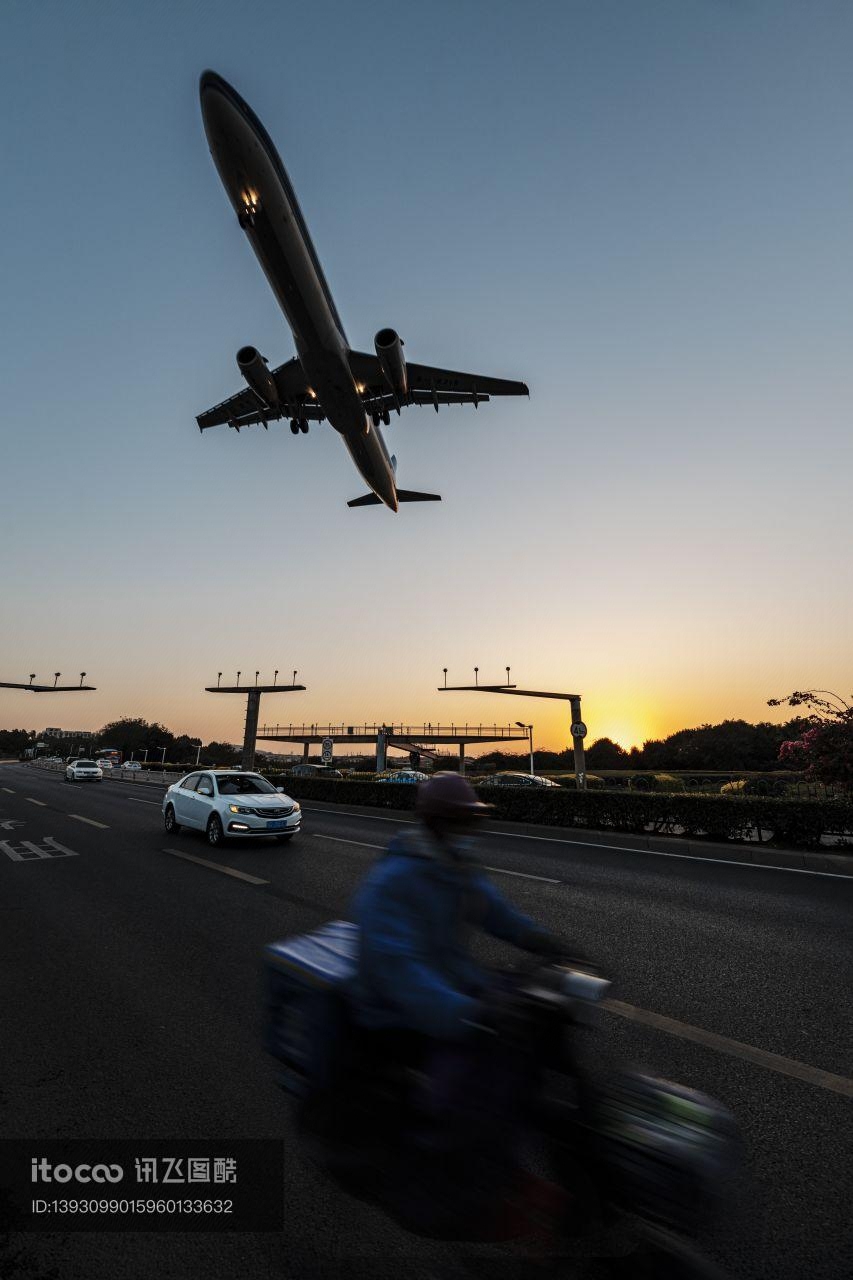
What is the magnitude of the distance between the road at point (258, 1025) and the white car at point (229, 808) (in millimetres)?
2021

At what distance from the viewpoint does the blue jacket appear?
1808 mm

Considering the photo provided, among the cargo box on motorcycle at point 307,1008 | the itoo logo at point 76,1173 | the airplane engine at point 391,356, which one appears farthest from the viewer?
the airplane engine at point 391,356

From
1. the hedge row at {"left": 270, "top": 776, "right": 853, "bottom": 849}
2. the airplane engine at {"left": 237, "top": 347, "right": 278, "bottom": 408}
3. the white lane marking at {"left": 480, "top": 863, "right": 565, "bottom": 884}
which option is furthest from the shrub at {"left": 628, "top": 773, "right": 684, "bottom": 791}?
the airplane engine at {"left": 237, "top": 347, "right": 278, "bottom": 408}

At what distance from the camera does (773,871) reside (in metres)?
9.63

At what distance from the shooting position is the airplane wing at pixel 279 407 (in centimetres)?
2230

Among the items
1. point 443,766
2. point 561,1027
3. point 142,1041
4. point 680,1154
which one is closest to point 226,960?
point 142,1041

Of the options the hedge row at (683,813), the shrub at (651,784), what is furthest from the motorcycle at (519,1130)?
the shrub at (651,784)

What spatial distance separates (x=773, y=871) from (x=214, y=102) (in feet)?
62.7

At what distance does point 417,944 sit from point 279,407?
23952 mm

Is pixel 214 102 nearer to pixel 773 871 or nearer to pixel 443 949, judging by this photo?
pixel 443 949

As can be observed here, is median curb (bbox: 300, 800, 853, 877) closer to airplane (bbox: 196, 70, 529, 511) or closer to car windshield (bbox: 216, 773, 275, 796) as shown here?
car windshield (bbox: 216, 773, 275, 796)

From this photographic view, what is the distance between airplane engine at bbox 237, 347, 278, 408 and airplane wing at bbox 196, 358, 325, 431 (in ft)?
5.17

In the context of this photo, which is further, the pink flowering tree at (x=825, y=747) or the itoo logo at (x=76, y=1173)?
the pink flowering tree at (x=825, y=747)

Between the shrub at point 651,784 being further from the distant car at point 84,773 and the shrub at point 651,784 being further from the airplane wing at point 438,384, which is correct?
the distant car at point 84,773
